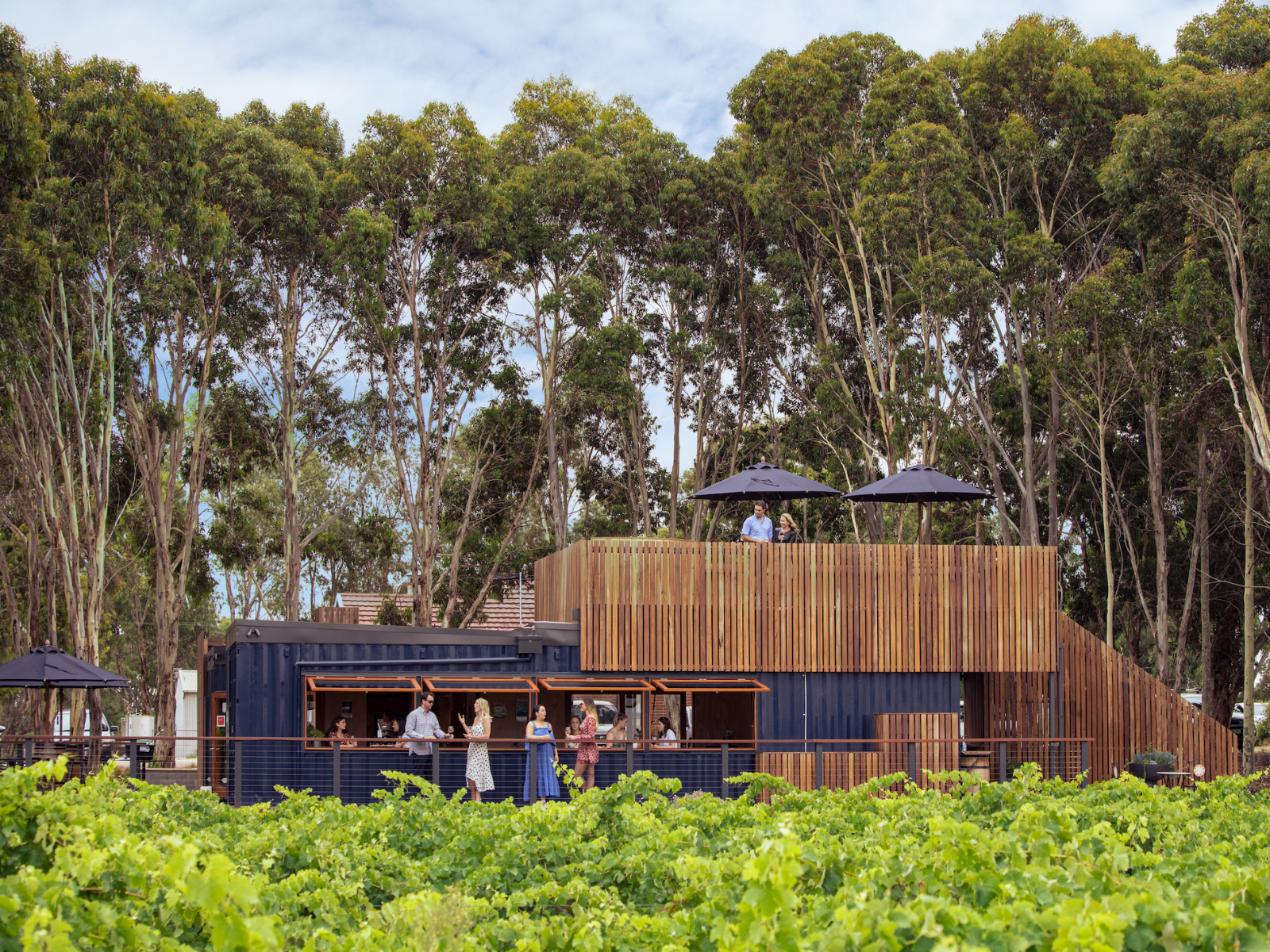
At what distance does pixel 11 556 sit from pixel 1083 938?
1403 inches

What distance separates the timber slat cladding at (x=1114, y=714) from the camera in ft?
57.0

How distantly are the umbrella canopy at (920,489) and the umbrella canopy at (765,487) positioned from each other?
0.58 meters

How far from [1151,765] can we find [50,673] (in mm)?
14943

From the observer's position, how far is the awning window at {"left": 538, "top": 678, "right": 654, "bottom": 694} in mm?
15695

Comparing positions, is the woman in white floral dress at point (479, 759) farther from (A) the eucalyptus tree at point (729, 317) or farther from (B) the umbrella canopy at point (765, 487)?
(A) the eucalyptus tree at point (729, 317)

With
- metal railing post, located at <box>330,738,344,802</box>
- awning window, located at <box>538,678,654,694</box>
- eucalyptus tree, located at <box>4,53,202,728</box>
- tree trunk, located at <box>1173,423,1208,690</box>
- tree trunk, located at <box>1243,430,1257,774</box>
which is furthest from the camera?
tree trunk, located at <box>1173,423,1208,690</box>

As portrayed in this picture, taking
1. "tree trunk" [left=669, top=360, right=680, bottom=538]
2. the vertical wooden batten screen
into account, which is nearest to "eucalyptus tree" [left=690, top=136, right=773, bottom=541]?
"tree trunk" [left=669, top=360, right=680, bottom=538]

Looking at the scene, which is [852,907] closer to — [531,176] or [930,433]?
[930,433]

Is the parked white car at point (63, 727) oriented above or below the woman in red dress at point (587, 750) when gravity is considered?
below

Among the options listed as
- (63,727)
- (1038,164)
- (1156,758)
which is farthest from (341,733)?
(63,727)

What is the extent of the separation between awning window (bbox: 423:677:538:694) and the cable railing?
677 millimetres

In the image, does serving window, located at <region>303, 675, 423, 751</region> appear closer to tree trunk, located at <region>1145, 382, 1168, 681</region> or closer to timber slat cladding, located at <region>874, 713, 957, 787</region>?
timber slat cladding, located at <region>874, 713, 957, 787</region>

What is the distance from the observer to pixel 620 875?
21.0 feet

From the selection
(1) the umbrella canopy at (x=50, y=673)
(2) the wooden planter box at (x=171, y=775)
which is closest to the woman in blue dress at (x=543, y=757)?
(1) the umbrella canopy at (x=50, y=673)
